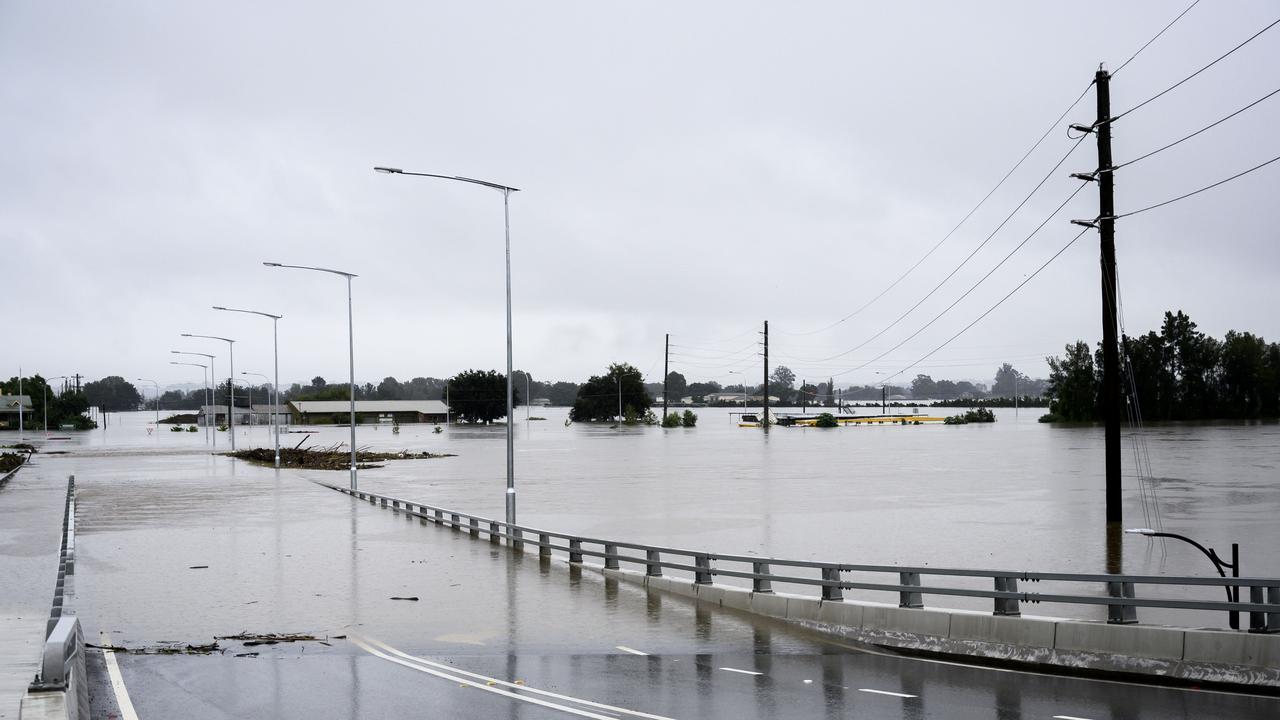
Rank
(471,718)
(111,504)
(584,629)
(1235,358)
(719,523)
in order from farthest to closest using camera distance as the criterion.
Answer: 1. (1235,358)
2. (111,504)
3. (719,523)
4. (584,629)
5. (471,718)

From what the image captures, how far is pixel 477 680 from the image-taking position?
1298 centimetres

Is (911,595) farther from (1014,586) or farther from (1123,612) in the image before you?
(1123,612)

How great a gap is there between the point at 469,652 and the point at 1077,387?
503 ft

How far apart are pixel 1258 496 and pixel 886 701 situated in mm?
38615

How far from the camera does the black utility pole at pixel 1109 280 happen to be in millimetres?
25469

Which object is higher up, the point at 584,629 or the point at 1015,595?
the point at 1015,595

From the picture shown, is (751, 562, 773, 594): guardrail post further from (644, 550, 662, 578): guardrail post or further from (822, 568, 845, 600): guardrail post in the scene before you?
(644, 550, 662, 578): guardrail post

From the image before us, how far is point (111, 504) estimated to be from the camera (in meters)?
43.0

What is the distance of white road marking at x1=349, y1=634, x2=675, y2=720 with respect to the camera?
11.3 m

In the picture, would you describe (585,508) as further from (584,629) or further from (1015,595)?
(1015,595)

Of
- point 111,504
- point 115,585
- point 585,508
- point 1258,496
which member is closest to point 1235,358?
point 1258,496

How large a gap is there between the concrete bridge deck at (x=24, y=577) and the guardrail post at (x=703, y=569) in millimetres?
10821

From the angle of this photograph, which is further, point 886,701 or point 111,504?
point 111,504

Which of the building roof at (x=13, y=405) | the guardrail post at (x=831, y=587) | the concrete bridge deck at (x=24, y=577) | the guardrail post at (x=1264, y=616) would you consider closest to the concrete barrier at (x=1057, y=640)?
the guardrail post at (x=831, y=587)
